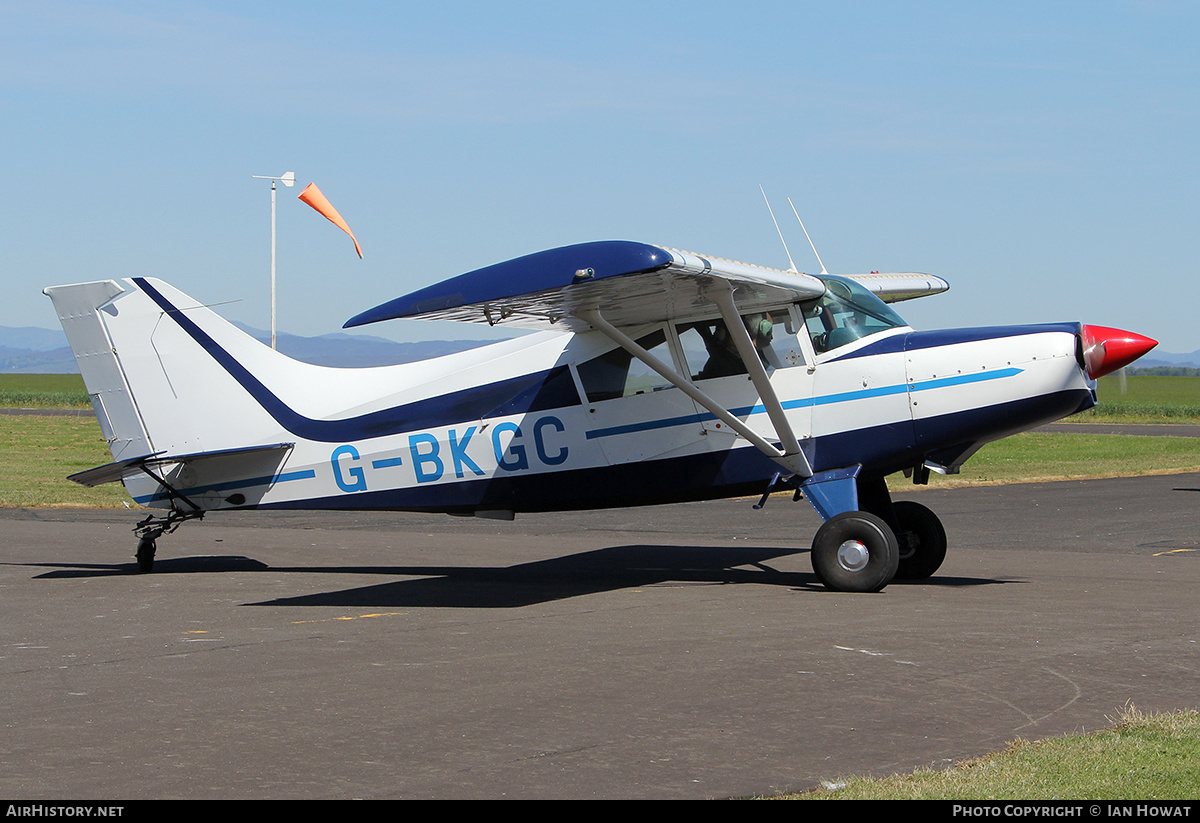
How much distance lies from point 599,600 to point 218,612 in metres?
3.35

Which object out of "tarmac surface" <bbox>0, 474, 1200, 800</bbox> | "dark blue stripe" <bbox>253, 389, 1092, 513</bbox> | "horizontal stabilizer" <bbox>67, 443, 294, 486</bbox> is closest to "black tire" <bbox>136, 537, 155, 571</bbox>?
"tarmac surface" <bbox>0, 474, 1200, 800</bbox>

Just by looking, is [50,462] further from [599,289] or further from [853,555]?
[853,555]

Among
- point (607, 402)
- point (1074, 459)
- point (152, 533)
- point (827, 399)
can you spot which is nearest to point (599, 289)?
point (607, 402)

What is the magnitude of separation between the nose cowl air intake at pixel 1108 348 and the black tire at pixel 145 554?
9944 millimetres

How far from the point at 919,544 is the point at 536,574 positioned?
161 inches

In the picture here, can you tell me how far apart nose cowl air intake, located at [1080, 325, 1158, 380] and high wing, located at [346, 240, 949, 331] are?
2433 millimetres

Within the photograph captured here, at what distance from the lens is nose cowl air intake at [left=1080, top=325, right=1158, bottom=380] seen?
10.3 meters

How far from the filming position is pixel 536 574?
42.0ft

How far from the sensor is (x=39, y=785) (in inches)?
187

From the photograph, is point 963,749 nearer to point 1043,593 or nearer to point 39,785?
point 39,785

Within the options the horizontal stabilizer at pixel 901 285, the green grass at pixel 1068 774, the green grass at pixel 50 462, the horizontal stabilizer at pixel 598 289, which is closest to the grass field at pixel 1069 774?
the green grass at pixel 1068 774

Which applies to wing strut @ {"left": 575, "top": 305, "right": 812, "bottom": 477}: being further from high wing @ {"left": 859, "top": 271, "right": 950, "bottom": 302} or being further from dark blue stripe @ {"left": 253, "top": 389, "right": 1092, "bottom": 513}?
high wing @ {"left": 859, "top": 271, "right": 950, "bottom": 302}
